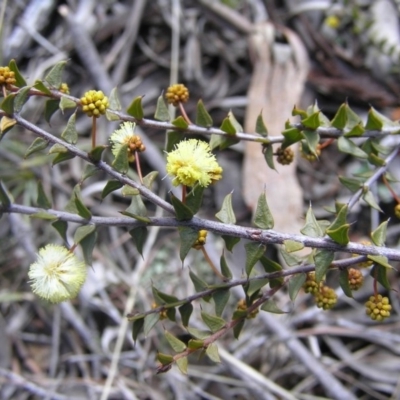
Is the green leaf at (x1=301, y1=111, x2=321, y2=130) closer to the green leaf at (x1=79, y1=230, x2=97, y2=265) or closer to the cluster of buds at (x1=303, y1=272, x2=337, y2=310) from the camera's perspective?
the cluster of buds at (x1=303, y1=272, x2=337, y2=310)

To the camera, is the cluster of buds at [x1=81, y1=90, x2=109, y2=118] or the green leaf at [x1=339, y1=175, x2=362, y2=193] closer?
the cluster of buds at [x1=81, y1=90, x2=109, y2=118]

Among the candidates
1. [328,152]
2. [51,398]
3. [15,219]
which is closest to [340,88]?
[328,152]

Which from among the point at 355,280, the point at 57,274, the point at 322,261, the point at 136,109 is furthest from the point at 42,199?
the point at 355,280

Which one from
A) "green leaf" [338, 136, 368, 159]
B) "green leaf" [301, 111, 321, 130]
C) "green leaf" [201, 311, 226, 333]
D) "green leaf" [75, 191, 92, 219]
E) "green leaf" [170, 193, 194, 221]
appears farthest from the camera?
"green leaf" [338, 136, 368, 159]

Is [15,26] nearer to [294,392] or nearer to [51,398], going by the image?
[51,398]

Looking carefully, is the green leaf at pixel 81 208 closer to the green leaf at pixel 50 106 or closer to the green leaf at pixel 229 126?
the green leaf at pixel 50 106

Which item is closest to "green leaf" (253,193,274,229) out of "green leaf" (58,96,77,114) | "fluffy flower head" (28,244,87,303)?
"fluffy flower head" (28,244,87,303)
